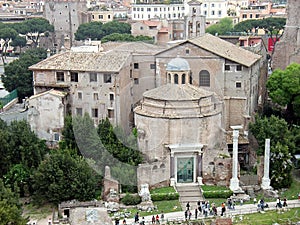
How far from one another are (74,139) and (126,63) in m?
7.93

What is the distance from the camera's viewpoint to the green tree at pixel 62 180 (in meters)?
31.7

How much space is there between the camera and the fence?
5074 cm

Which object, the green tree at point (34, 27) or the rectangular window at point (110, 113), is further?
the green tree at point (34, 27)

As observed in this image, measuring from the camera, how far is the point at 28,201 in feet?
110

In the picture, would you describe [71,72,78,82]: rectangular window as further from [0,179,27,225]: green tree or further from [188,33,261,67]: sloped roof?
[0,179,27,225]: green tree

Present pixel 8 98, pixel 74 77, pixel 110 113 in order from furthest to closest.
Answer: pixel 8 98, pixel 74 77, pixel 110 113

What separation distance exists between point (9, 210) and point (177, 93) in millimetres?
13714

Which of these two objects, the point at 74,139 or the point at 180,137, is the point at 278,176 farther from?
the point at 74,139

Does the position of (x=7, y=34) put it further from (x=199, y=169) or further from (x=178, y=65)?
(x=199, y=169)

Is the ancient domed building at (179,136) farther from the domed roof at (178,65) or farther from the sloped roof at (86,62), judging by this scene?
the sloped roof at (86,62)

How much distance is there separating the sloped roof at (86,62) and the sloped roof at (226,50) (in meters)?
5.80

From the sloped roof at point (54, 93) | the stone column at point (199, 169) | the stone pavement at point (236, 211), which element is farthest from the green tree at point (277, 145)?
the sloped roof at point (54, 93)

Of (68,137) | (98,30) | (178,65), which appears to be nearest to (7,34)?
(98,30)

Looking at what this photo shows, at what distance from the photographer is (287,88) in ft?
142
